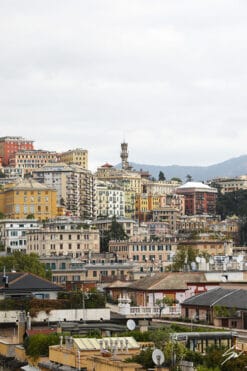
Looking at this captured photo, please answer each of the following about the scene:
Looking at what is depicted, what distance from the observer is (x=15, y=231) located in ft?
580

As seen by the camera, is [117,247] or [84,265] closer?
[84,265]

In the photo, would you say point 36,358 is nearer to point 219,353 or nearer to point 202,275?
point 219,353

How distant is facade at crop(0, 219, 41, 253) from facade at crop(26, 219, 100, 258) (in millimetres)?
4663

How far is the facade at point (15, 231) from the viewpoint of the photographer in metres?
173

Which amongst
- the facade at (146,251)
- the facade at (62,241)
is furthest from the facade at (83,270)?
the facade at (62,241)

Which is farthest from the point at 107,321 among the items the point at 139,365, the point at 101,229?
the point at 101,229

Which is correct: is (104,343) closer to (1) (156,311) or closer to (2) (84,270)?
(1) (156,311)

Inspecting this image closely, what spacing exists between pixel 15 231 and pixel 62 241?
13203mm

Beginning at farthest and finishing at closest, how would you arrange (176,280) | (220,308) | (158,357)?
(176,280)
(220,308)
(158,357)

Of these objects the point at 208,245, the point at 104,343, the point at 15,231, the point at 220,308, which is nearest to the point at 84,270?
the point at 208,245

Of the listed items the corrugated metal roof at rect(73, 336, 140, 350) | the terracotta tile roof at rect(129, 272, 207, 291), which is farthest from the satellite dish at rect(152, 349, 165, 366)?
the terracotta tile roof at rect(129, 272, 207, 291)

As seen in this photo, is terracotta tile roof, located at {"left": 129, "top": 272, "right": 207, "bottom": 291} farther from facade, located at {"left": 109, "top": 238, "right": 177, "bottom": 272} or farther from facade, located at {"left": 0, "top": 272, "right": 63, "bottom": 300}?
facade, located at {"left": 109, "top": 238, "right": 177, "bottom": 272}

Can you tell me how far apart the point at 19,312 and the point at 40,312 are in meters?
1.64

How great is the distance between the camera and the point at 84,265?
465 feet
